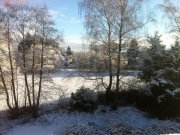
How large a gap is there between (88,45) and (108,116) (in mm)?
5332

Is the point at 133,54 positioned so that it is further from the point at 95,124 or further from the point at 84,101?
the point at 95,124

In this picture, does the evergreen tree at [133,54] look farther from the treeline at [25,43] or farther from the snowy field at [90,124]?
the treeline at [25,43]

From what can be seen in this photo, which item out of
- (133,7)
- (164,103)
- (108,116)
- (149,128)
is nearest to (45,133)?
(108,116)

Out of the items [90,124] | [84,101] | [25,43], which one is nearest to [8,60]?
[25,43]

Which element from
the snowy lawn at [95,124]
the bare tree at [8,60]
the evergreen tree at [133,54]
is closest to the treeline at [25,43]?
the bare tree at [8,60]

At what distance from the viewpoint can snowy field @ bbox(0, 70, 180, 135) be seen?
52.3 ft

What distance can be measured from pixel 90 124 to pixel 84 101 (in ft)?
8.38

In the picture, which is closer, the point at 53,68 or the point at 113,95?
the point at 53,68

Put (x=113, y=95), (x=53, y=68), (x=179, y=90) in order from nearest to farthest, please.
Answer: (x=179, y=90), (x=53, y=68), (x=113, y=95)

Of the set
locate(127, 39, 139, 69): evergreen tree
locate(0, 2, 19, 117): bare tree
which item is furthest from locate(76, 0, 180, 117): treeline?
locate(0, 2, 19, 117): bare tree

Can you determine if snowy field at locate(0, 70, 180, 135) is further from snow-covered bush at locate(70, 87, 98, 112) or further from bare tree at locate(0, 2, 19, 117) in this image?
bare tree at locate(0, 2, 19, 117)

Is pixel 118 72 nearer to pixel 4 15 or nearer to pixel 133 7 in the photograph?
pixel 133 7

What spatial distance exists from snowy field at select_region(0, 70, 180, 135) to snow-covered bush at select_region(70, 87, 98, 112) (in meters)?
0.62

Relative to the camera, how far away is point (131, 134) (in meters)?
15.4
